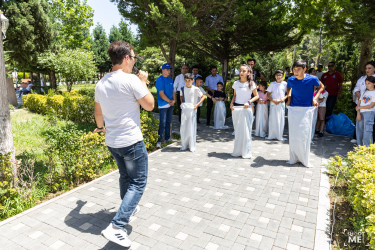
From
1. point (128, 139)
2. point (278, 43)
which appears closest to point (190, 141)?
point (128, 139)

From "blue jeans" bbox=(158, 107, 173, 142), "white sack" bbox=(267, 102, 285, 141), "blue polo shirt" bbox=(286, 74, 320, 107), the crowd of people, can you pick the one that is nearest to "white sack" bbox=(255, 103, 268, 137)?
the crowd of people

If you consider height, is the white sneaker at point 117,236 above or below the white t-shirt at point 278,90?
below

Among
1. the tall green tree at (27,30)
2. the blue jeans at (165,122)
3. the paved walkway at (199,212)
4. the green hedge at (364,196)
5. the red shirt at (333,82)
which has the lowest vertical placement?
the paved walkway at (199,212)

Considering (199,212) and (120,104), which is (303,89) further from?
(120,104)

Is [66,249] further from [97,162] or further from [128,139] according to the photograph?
[97,162]

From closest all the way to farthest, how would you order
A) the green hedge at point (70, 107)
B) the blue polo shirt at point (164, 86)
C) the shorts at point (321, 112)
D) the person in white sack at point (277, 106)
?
the blue polo shirt at point (164, 86) → the person in white sack at point (277, 106) → the shorts at point (321, 112) → the green hedge at point (70, 107)

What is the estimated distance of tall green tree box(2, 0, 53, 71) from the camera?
15.4 meters

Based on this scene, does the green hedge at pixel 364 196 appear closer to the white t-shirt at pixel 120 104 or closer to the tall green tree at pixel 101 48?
the white t-shirt at pixel 120 104

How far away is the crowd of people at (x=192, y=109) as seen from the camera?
2762mm

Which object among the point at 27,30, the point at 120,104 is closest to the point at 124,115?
the point at 120,104

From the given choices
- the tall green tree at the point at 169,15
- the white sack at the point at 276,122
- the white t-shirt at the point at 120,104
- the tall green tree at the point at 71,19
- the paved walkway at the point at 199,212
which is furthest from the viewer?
the tall green tree at the point at 71,19

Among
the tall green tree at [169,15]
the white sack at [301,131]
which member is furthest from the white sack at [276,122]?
the tall green tree at [169,15]

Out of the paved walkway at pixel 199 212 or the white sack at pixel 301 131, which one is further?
the white sack at pixel 301 131

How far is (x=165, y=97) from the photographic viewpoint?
6520 mm
